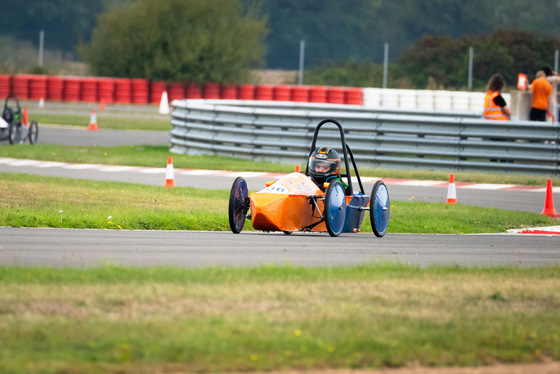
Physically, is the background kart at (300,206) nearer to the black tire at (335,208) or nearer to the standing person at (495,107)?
the black tire at (335,208)

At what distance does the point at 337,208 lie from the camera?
12.0 meters

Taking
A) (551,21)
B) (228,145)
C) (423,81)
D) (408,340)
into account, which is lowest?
(408,340)

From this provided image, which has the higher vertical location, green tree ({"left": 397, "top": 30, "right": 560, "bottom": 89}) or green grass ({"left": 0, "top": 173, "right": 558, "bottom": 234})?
green tree ({"left": 397, "top": 30, "right": 560, "bottom": 89})

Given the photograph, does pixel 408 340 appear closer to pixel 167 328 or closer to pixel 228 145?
pixel 167 328

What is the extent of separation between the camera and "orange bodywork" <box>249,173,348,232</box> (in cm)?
1172

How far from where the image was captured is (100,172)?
20.9 meters

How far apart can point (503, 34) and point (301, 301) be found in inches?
2249

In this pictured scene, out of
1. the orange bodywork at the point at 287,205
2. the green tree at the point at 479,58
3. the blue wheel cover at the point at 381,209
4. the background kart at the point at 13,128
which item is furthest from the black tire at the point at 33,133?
the green tree at the point at 479,58

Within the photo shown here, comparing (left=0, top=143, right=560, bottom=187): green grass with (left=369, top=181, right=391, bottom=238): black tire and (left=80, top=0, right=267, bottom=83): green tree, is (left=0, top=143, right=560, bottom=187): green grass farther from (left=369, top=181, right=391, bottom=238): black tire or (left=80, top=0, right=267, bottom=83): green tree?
(left=80, top=0, right=267, bottom=83): green tree

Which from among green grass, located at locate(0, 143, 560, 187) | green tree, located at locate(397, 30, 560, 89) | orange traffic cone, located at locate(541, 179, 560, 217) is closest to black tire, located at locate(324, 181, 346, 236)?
orange traffic cone, located at locate(541, 179, 560, 217)

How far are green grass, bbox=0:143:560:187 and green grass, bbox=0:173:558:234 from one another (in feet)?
16.2

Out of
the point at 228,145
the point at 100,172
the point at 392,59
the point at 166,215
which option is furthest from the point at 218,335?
the point at 392,59

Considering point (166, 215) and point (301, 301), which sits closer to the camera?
point (301, 301)

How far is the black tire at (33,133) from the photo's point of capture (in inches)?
1058
